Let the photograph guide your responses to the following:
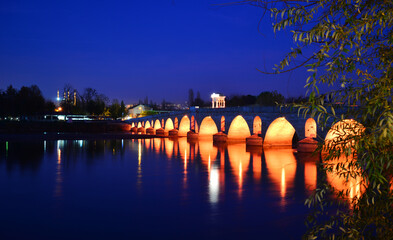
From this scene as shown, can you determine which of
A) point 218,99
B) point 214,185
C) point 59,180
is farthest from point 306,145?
point 218,99

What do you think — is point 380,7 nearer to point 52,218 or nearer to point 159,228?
point 159,228

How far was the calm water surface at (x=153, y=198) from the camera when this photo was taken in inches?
384

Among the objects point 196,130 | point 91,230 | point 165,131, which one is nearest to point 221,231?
point 91,230

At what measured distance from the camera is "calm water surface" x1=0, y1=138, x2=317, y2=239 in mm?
9750

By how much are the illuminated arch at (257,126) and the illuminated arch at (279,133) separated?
4.26ft

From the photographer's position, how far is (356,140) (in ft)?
10.4

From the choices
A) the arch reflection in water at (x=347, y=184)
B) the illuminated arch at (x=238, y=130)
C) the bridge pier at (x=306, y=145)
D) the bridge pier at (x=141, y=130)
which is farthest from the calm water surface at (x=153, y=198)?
the bridge pier at (x=141, y=130)

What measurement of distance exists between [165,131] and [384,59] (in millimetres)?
47208

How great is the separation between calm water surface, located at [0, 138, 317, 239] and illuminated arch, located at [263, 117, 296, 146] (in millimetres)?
5520

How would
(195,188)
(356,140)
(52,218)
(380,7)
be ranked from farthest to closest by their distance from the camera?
(195,188)
(52,218)
(380,7)
(356,140)

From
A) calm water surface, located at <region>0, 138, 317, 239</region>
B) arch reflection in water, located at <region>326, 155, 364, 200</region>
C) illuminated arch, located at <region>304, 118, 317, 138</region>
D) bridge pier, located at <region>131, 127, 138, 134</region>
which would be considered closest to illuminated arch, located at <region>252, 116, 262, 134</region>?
illuminated arch, located at <region>304, 118, 317, 138</region>

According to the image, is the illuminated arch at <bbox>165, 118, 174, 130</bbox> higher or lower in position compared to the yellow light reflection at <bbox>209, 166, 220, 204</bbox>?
higher

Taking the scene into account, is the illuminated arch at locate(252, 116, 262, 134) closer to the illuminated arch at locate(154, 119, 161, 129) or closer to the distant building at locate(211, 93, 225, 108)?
the distant building at locate(211, 93, 225, 108)

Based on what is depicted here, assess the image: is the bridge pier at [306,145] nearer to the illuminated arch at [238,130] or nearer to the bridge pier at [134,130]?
the illuminated arch at [238,130]
